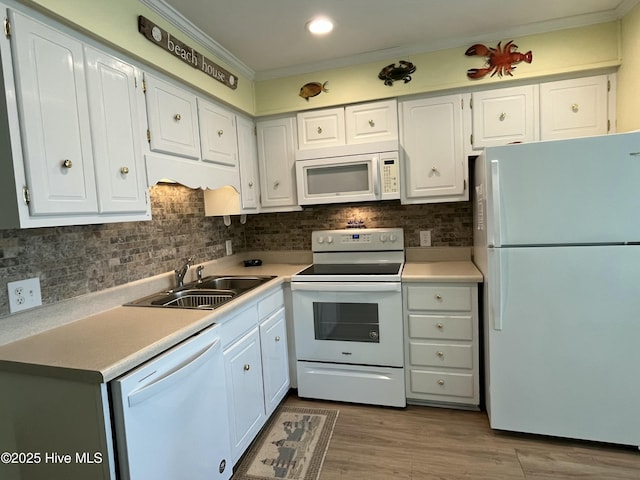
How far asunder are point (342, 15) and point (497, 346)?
205 cm

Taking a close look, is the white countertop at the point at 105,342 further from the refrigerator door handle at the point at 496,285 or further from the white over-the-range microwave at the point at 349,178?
the refrigerator door handle at the point at 496,285

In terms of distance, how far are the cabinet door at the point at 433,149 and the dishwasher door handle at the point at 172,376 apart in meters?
1.70

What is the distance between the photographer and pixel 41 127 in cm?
121

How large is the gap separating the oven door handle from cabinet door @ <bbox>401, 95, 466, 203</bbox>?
0.68 m

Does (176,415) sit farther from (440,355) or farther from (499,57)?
(499,57)

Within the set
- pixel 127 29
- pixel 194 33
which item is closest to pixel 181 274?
pixel 127 29

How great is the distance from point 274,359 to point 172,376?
1052 mm

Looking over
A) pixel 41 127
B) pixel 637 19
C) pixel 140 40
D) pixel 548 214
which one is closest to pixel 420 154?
pixel 548 214

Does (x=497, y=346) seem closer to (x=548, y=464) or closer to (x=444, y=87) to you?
(x=548, y=464)

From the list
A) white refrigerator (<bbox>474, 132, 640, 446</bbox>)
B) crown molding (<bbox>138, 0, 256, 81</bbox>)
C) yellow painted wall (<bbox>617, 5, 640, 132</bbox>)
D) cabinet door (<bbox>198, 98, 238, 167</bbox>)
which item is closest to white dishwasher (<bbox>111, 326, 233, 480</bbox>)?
cabinet door (<bbox>198, 98, 238, 167</bbox>)

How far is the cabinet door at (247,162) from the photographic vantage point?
8.41ft

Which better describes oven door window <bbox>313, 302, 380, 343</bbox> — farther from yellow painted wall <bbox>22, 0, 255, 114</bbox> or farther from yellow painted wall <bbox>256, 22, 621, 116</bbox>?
yellow painted wall <bbox>22, 0, 255, 114</bbox>

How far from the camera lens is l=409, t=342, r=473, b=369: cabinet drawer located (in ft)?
7.16

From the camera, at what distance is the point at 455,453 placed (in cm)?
187
